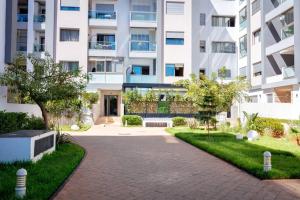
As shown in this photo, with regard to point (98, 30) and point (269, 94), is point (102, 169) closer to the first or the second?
point (269, 94)

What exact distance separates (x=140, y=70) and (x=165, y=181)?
3012 cm

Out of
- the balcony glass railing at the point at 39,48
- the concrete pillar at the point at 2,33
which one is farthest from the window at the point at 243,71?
the concrete pillar at the point at 2,33

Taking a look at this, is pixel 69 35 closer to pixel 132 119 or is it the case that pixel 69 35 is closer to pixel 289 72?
pixel 132 119

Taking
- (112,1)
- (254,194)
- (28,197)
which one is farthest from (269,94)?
(28,197)

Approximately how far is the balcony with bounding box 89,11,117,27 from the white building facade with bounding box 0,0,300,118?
0.35 feet

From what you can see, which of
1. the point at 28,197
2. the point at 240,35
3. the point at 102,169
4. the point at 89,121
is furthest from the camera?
the point at 240,35

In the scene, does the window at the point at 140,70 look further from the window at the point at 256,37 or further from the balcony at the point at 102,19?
the window at the point at 256,37

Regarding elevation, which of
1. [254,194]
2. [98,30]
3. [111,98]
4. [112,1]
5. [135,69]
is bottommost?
[254,194]

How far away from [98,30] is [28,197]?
107 feet

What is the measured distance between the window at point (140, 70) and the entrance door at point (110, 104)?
3.67m

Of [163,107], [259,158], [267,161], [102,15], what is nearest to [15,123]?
[259,158]

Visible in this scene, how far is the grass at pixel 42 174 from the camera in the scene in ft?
22.3

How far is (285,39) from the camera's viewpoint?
28.5 m

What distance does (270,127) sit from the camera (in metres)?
19.2
